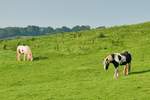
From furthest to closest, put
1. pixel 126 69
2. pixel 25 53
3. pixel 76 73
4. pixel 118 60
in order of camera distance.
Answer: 1. pixel 25 53
2. pixel 76 73
3. pixel 126 69
4. pixel 118 60

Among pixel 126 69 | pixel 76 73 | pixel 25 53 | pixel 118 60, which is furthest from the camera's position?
pixel 25 53

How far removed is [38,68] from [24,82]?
6.84 meters

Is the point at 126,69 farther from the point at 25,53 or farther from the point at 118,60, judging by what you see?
the point at 25,53

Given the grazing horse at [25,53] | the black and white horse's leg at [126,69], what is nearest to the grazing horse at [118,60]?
the black and white horse's leg at [126,69]

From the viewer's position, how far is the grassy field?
27.5m

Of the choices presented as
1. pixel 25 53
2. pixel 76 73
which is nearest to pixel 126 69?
pixel 76 73

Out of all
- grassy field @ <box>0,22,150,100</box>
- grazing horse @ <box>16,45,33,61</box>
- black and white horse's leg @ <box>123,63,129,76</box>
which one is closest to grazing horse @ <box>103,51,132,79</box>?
black and white horse's leg @ <box>123,63,129,76</box>

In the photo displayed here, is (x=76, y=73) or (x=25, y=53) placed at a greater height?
(x=25, y=53)

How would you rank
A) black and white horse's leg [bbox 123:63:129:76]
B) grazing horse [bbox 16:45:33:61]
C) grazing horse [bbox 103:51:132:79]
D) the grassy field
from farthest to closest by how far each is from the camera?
grazing horse [bbox 16:45:33:61]
black and white horse's leg [bbox 123:63:129:76]
grazing horse [bbox 103:51:132:79]
the grassy field

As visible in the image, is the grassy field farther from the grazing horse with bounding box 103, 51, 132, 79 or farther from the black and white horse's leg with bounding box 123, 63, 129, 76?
the grazing horse with bounding box 103, 51, 132, 79

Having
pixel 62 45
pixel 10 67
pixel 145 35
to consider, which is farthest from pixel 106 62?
pixel 145 35

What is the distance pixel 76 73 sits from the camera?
38656mm

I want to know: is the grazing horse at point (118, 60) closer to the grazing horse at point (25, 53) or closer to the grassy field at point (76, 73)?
the grassy field at point (76, 73)

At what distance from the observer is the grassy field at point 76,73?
90.3 ft
